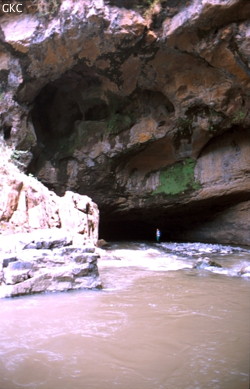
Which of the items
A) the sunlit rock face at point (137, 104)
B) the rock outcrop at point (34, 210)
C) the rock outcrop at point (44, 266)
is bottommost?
the rock outcrop at point (44, 266)

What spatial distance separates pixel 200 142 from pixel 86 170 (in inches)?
164

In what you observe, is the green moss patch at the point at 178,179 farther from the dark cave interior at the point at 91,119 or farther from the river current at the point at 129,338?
the river current at the point at 129,338

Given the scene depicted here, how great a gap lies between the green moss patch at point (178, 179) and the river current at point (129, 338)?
27.4 ft

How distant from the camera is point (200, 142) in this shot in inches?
467

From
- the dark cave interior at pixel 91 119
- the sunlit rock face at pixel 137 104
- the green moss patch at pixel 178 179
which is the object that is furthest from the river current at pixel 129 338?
the dark cave interior at pixel 91 119

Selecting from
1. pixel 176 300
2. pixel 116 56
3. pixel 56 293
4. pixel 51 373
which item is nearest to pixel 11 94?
pixel 116 56

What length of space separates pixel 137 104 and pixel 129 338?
10322 mm

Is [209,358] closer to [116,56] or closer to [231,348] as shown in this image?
[231,348]

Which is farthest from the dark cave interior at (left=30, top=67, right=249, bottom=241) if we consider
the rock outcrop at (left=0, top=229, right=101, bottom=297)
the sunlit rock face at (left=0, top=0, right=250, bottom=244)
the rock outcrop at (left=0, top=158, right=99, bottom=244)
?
the rock outcrop at (left=0, top=229, right=101, bottom=297)

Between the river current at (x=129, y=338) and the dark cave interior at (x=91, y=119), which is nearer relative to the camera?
the river current at (x=129, y=338)

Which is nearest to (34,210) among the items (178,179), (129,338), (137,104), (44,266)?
(44,266)

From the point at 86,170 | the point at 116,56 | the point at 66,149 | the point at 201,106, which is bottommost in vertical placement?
the point at 86,170

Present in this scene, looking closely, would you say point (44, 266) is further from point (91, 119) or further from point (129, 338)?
point (91, 119)

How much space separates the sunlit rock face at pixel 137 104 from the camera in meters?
8.91
